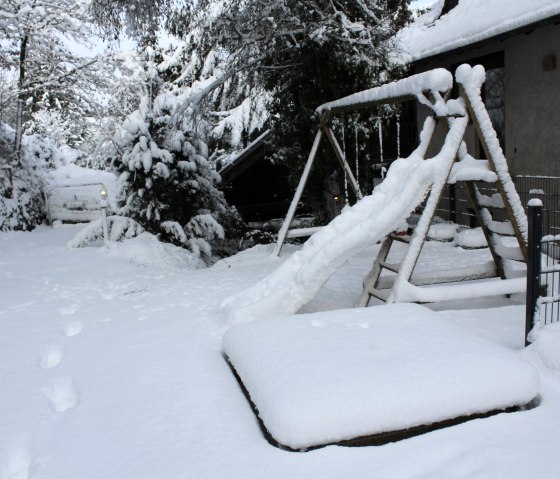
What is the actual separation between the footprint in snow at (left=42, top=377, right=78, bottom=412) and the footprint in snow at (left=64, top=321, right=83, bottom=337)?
1080 mm

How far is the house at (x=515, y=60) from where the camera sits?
8953 millimetres

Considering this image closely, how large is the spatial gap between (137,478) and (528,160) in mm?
8870

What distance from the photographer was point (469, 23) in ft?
33.3

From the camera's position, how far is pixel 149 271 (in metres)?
7.48

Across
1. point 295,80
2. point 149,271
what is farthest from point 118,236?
point 295,80

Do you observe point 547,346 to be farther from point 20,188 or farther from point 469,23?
point 20,188

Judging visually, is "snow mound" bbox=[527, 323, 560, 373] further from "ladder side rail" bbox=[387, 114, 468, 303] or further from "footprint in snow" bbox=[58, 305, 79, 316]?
"footprint in snow" bbox=[58, 305, 79, 316]

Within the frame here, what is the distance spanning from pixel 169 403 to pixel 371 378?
44.6 inches

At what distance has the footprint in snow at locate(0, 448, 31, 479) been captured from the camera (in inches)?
107

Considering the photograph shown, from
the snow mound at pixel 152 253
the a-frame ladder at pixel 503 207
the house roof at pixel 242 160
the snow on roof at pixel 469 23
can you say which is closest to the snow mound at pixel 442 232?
the a-frame ladder at pixel 503 207

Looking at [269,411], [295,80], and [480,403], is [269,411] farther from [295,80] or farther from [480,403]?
[295,80]

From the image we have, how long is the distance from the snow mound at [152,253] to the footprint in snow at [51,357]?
3.44 m

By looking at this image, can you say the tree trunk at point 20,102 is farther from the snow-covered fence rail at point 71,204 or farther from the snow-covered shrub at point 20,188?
the snow-covered fence rail at point 71,204

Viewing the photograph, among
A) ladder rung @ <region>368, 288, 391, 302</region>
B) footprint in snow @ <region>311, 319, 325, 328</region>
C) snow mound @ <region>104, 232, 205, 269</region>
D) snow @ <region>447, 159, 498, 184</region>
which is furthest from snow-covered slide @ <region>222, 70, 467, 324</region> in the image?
snow mound @ <region>104, 232, 205, 269</region>
